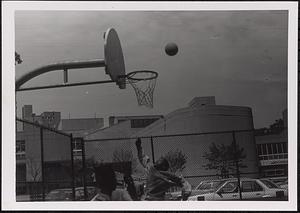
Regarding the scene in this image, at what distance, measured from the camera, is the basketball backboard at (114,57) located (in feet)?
22.8

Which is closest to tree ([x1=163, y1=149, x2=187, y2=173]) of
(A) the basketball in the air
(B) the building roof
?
(B) the building roof

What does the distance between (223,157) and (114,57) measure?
64.6 inches

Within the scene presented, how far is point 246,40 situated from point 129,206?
2.24 m

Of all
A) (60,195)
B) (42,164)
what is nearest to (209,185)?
(60,195)

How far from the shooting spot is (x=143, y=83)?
22.9ft

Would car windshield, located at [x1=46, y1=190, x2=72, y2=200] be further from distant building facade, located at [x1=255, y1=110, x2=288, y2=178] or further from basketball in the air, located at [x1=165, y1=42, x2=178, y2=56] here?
distant building facade, located at [x1=255, y1=110, x2=288, y2=178]

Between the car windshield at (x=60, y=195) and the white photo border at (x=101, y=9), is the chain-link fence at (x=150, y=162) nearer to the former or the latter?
the car windshield at (x=60, y=195)

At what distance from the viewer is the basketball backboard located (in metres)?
6.94

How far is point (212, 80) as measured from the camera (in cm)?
701

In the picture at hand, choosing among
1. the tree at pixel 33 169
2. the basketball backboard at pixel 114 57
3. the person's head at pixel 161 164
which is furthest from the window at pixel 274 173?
the tree at pixel 33 169

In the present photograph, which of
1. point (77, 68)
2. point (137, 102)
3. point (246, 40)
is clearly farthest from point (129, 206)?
point (246, 40)

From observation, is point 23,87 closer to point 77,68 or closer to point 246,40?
point 77,68

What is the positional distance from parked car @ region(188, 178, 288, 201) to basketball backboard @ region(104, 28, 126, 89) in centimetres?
153

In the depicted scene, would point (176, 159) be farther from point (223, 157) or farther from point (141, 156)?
point (223, 157)
